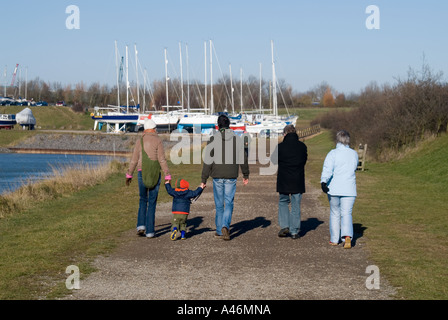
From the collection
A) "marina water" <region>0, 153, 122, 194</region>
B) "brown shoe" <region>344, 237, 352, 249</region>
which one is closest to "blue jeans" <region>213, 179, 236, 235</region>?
"brown shoe" <region>344, 237, 352, 249</region>

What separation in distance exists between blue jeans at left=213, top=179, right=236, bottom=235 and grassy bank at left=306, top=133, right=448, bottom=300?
8.09 feet

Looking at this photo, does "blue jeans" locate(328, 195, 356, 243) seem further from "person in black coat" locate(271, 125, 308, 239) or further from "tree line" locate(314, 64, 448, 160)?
"tree line" locate(314, 64, 448, 160)

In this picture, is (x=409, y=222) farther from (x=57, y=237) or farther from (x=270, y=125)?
(x=270, y=125)

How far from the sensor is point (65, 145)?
79125 mm

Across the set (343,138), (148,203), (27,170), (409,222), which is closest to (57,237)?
(148,203)

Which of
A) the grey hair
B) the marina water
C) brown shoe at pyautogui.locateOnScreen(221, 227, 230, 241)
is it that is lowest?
the marina water

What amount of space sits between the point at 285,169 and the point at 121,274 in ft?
13.3

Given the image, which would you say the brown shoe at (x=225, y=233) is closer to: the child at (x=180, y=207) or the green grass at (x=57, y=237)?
the child at (x=180, y=207)

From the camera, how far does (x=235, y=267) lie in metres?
8.99

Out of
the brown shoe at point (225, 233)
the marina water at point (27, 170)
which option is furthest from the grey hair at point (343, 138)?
the marina water at point (27, 170)

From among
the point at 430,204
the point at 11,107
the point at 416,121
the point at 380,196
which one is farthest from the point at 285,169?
the point at 11,107

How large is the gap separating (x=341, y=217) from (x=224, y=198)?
208cm

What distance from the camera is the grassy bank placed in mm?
8367

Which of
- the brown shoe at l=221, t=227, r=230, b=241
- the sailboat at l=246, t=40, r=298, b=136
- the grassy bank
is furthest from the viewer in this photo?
the sailboat at l=246, t=40, r=298, b=136
